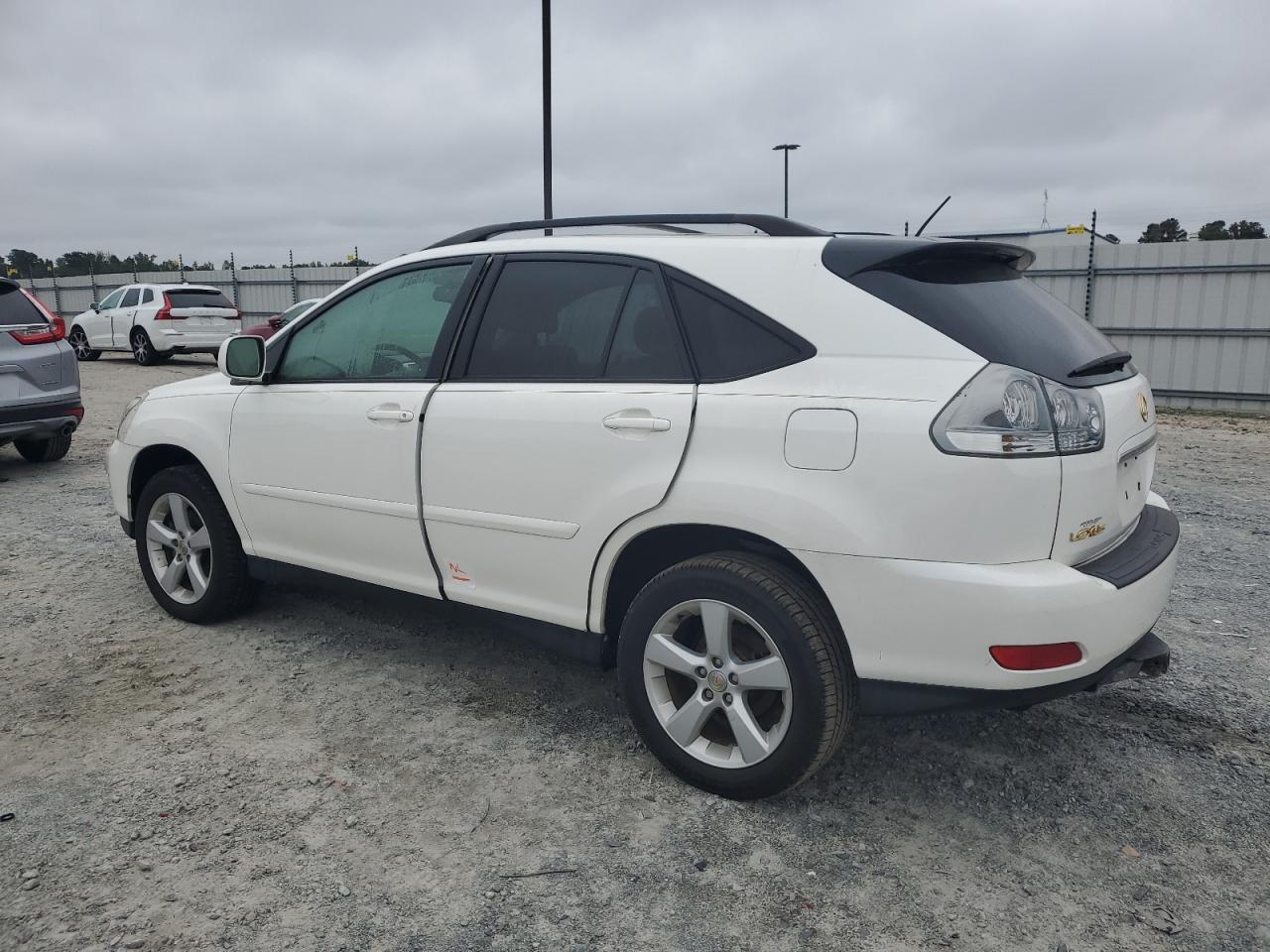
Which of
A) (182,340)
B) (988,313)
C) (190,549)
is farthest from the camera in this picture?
(182,340)

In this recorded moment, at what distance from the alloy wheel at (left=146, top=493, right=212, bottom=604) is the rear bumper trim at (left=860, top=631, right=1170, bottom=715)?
118 inches

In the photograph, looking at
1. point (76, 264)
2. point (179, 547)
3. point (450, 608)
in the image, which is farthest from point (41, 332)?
point (76, 264)

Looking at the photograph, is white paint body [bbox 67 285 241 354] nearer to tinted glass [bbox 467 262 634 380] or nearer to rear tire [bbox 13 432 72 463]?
rear tire [bbox 13 432 72 463]

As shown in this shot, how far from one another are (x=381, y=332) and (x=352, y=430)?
40 centimetres

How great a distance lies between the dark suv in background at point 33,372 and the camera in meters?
7.66

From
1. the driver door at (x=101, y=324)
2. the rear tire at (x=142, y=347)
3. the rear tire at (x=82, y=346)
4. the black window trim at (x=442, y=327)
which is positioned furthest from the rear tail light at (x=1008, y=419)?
the rear tire at (x=82, y=346)

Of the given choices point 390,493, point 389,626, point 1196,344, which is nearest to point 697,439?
point 390,493

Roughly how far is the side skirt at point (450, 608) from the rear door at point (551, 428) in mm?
60

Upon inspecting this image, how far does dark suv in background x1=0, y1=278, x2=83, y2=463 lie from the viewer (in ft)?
25.1

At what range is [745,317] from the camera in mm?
2779

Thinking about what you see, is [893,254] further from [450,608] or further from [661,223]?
[450,608]

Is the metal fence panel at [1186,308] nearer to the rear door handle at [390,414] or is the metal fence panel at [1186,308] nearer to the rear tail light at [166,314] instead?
the rear door handle at [390,414]

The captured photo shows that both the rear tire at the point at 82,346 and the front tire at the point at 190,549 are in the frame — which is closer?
the front tire at the point at 190,549

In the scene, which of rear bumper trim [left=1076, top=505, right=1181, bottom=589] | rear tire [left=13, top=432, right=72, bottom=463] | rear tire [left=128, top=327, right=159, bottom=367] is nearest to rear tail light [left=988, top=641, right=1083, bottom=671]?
rear bumper trim [left=1076, top=505, right=1181, bottom=589]
